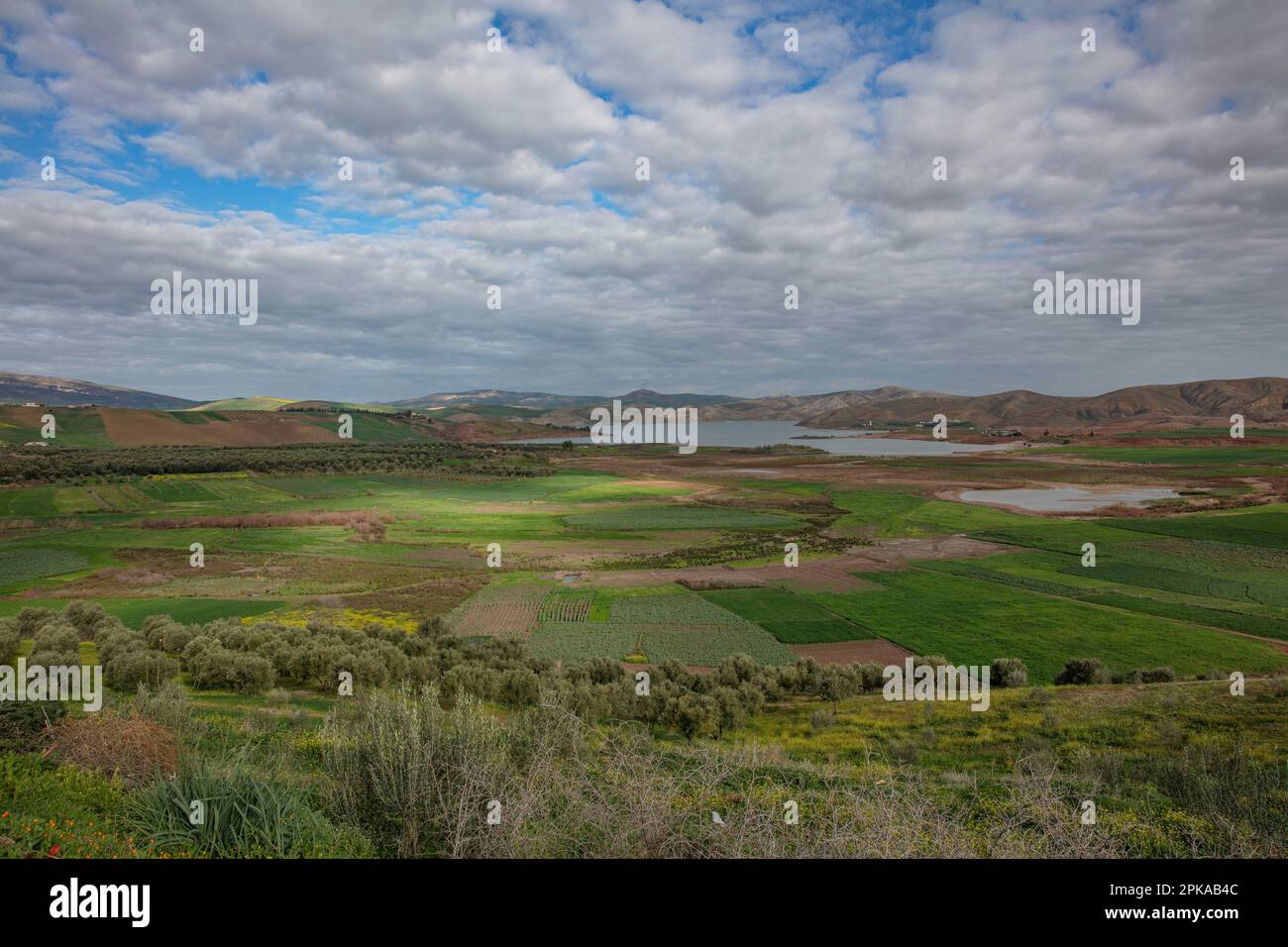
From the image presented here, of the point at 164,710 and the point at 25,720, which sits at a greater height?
the point at 25,720

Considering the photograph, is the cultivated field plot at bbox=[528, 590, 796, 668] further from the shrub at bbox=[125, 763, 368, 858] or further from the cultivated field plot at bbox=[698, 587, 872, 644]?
the shrub at bbox=[125, 763, 368, 858]

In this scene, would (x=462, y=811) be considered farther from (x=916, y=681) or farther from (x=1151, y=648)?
(x=1151, y=648)

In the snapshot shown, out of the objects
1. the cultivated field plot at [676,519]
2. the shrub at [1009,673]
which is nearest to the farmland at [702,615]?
the shrub at [1009,673]

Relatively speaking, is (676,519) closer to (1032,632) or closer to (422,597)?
(422,597)

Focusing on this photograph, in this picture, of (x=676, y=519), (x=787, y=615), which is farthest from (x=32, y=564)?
(x=676, y=519)

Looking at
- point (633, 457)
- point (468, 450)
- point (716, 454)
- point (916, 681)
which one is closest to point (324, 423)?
point (468, 450)

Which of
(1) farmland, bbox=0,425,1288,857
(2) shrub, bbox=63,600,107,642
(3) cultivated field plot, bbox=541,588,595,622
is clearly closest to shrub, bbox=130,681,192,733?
(1) farmland, bbox=0,425,1288,857
